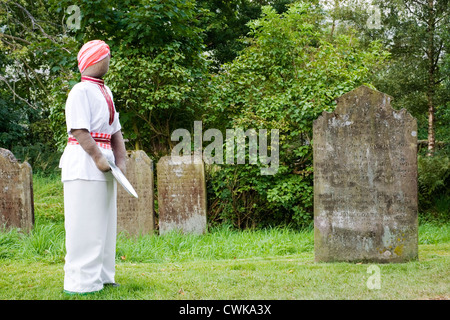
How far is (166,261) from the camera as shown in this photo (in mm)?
6195

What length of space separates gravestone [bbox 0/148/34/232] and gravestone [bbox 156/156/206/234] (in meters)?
2.16

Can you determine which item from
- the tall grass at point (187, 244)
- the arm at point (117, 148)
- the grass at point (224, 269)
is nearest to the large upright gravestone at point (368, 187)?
the grass at point (224, 269)

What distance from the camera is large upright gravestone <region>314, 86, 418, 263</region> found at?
210 inches

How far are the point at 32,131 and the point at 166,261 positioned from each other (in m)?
11.1

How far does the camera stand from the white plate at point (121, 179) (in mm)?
3770

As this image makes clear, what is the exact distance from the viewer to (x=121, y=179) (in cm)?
378

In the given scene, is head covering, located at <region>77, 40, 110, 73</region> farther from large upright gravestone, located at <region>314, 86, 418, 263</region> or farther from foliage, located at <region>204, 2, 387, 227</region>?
foliage, located at <region>204, 2, 387, 227</region>

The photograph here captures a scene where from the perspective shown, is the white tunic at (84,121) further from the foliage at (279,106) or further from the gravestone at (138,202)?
the foliage at (279,106)

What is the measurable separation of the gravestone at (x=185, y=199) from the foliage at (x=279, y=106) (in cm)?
53

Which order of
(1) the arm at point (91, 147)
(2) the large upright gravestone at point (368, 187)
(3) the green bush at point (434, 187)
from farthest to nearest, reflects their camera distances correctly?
(3) the green bush at point (434, 187), (2) the large upright gravestone at point (368, 187), (1) the arm at point (91, 147)

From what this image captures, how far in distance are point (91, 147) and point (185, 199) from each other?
4028 mm

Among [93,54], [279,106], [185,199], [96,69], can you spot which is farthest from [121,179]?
[279,106]
